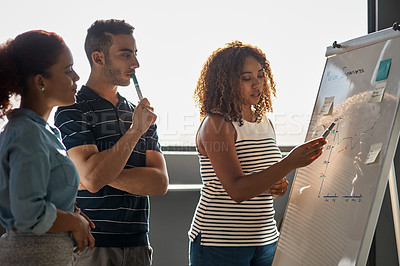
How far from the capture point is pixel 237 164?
5.17ft

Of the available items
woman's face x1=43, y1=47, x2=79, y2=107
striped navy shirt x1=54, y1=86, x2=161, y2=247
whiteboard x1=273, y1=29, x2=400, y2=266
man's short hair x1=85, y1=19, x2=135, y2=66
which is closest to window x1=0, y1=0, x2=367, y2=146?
man's short hair x1=85, y1=19, x2=135, y2=66

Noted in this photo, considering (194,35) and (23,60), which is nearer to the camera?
(23,60)

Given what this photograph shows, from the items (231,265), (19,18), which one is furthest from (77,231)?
(19,18)

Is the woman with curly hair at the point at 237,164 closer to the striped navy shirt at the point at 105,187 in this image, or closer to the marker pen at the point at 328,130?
the marker pen at the point at 328,130

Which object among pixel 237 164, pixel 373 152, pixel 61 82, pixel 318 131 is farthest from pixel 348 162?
pixel 61 82

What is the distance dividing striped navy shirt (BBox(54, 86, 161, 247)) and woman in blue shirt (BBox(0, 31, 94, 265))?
0.77 feet

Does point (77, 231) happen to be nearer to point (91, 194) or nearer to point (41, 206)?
point (41, 206)

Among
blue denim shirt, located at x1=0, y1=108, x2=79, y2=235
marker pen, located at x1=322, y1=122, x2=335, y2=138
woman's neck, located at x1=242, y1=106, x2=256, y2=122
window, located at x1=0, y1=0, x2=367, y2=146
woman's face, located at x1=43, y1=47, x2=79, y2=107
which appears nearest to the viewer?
blue denim shirt, located at x1=0, y1=108, x2=79, y2=235

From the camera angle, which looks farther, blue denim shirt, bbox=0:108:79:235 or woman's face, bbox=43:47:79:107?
woman's face, bbox=43:47:79:107

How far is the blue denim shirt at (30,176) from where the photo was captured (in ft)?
3.59

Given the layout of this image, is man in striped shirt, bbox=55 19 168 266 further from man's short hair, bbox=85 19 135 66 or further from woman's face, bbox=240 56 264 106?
woman's face, bbox=240 56 264 106

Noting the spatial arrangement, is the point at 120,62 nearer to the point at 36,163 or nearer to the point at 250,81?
the point at 250,81

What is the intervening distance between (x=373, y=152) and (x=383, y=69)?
308mm

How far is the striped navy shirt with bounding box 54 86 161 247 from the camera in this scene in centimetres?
155
